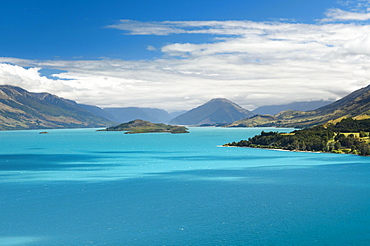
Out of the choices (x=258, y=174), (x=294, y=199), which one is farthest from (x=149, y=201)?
(x=258, y=174)

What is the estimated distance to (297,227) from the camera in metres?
68.8

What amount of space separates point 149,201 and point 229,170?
68.5 metres

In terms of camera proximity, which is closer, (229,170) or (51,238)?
(51,238)

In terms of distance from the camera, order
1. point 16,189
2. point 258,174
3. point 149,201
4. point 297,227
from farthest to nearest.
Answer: point 258,174 → point 16,189 → point 149,201 → point 297,227

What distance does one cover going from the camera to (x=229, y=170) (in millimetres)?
154375

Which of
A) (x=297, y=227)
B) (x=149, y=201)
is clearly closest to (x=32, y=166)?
(x=149, y=201)

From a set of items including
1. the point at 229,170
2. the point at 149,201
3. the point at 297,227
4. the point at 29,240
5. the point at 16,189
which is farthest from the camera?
the point at 229,170

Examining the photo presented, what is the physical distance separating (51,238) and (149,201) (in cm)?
3130

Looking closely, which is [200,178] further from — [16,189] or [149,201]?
[16,189]

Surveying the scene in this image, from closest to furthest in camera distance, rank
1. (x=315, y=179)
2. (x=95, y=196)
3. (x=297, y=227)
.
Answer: (x=297, y=227) < (x=95, y=196) < (x=315, y=179)

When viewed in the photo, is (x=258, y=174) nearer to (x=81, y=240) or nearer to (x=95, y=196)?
(x=95, y=196)

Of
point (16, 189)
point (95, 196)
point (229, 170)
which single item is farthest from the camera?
point (229, 170)

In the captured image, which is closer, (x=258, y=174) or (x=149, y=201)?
(x=149, y=201)

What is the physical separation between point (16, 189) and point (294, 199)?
78.9 meters
